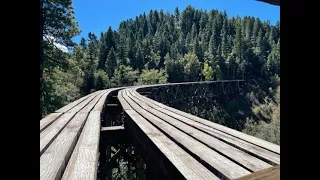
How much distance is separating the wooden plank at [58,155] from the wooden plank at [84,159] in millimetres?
41

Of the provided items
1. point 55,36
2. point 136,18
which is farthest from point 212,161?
point 136,18

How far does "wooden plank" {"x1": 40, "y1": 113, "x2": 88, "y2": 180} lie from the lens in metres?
1.66

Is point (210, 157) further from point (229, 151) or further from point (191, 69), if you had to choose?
point (191, 69)

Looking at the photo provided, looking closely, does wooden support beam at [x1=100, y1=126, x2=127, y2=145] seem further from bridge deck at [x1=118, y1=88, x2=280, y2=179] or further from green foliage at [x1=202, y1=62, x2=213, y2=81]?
green foliage at [x1=202, y1=62, x2=213, y2=81]

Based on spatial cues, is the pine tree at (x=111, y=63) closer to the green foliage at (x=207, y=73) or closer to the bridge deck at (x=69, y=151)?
the green foliage at (x=207, y=73)

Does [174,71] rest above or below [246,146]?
above

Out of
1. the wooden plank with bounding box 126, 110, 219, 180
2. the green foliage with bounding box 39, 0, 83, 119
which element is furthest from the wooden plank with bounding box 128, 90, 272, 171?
the green foliage with bounding box 39, 0, 83, 119

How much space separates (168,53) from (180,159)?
6855cm

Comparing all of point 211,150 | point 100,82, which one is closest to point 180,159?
point 211,150

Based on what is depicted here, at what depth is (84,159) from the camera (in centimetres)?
194

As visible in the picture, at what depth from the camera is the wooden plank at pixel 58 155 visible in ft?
5.45

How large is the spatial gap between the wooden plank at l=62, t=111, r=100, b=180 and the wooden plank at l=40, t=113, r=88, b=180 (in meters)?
0.04
